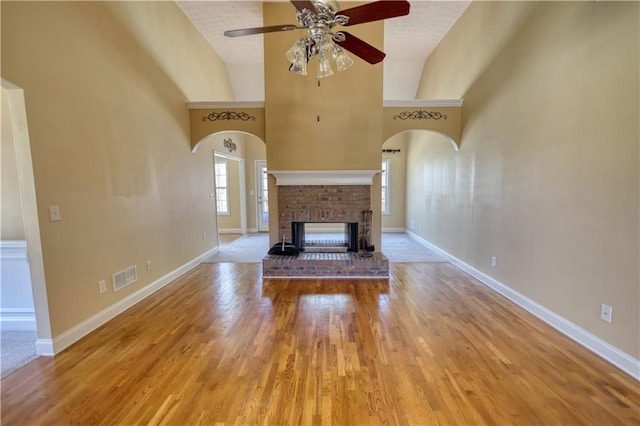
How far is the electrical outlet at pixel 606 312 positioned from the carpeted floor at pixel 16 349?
181 inches

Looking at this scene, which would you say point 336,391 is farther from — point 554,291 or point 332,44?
point 332,44

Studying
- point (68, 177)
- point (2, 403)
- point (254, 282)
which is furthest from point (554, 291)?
point (68, 177)

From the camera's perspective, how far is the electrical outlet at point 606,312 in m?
2.22

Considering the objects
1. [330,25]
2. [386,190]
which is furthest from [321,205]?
[386,190]

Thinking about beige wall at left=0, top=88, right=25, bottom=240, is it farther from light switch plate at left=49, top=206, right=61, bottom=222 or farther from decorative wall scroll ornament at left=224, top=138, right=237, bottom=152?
decorative wall scroll ornament at left=224, top=138, right=237, bottom=152

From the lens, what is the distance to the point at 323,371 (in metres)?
2.12

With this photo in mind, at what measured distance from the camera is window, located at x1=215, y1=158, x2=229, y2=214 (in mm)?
8133

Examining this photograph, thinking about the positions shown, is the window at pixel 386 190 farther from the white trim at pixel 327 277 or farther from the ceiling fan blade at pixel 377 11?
the ceiling fan blade at pixel 377 11

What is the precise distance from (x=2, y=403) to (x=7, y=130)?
2133 mm

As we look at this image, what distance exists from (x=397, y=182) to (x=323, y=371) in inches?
259

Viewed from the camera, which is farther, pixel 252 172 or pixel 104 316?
pixel 252 172

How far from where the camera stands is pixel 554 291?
109 inches

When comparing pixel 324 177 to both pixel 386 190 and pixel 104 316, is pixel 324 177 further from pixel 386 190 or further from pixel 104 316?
pixel 386 190

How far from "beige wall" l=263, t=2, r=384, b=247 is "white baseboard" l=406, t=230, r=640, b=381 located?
2312mm
